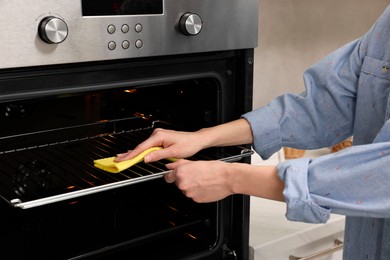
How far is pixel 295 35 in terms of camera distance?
2.00 meters

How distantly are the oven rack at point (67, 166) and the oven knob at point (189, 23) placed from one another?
9.9 inches

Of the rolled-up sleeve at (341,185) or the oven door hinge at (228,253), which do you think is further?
the oven door hinge at (228,253)

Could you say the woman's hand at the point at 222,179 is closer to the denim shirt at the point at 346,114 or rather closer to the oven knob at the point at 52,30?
the denim shirt at the point at 346,114

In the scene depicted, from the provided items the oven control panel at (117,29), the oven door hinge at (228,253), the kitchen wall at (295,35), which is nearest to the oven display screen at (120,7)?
the oven control panel at (117,29)

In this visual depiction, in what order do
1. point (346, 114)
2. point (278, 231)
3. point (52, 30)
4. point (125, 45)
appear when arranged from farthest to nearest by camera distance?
point (278, 231) → point (346, 114) → point (125, 45) → point (52, 30)

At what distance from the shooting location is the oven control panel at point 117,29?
2.85 ft

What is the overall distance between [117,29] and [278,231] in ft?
2.41

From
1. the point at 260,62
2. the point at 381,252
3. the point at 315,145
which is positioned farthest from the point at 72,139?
the point at 260,62

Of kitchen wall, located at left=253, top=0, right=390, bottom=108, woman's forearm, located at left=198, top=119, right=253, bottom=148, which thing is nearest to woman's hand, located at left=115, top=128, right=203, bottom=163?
woman's forearm, located at left=198, top=119, right=253, bottom=148

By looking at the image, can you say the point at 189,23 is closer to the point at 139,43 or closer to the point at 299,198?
the point at 139,43

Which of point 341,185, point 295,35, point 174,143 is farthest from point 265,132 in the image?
point 295,35

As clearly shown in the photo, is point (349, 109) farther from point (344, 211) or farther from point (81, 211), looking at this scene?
point (81, 211)

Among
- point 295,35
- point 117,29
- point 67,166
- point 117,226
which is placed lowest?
point 117,226

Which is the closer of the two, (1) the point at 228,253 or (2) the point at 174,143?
(2) the point at 174,143
